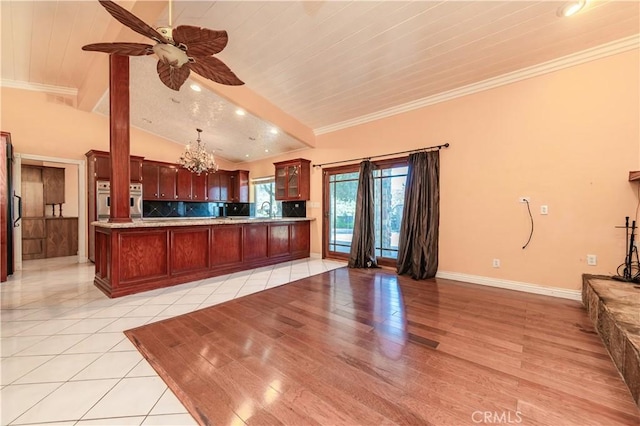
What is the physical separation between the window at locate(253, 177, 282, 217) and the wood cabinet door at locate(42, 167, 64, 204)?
438 centimetres

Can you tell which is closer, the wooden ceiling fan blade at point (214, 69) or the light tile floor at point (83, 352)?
the light tile floor at point (83, 352)

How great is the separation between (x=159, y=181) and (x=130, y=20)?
5.08 meters

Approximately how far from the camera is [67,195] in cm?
593

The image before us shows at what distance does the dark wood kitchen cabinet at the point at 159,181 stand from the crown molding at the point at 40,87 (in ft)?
5.79

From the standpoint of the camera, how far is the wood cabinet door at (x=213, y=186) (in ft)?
23.0

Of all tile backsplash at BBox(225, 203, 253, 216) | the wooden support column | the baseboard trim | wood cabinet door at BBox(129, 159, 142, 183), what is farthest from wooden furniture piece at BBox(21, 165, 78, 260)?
the baseboard trim

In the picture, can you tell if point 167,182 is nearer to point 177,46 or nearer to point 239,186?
point 239,186

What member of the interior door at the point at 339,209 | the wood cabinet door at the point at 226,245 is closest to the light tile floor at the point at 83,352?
the wood cabinet door at the point at 226,245

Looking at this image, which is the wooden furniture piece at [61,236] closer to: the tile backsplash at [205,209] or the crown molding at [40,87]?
the tile backsplash at [205,209]

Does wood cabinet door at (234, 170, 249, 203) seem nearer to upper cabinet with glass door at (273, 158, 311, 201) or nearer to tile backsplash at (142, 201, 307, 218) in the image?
tile backsplash at (142, 201, 307, 218)

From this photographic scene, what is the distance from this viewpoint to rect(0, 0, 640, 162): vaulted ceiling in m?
2.55

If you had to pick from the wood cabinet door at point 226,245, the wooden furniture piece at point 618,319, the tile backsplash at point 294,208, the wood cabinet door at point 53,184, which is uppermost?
the wood cabinet door at point 53,184

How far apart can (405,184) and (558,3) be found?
8.40 feet

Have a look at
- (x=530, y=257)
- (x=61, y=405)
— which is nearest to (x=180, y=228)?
(x=61, y=405)
